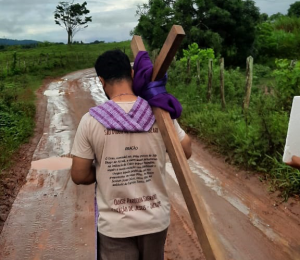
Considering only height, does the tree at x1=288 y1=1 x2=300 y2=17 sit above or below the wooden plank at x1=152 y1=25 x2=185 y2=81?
above

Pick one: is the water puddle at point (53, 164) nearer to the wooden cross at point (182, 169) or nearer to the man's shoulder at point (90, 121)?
the man's shoulder at point (90, 121)

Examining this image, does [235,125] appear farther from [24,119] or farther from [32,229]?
[24,119]

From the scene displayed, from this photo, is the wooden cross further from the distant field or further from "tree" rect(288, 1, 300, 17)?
"tree" rect(288, 1, 300, 17)

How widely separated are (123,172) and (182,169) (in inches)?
13.8

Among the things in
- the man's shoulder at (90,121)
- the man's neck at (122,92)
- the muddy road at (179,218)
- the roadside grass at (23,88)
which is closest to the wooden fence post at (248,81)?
the muddy road at (179,218)

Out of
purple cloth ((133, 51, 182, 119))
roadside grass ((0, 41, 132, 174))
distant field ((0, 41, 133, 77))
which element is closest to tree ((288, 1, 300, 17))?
roadside grass ((0, 41, 132, 174))

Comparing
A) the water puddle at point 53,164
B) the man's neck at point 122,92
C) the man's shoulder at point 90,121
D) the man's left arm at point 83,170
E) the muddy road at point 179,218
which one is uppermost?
the man's neck at point 122,92

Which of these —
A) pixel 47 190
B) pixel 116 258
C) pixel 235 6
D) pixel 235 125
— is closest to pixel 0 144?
pixel 47 190

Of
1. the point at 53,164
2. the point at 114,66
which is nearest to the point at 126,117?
the point at 114,66

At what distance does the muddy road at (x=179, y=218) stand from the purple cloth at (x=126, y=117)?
2554 millimetres

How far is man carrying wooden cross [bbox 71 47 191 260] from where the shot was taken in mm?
1957

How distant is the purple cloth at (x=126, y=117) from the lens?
1.94 m

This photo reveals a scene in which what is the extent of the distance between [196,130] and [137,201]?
7.10 meters

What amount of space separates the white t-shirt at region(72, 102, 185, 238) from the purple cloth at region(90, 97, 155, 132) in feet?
0.09
